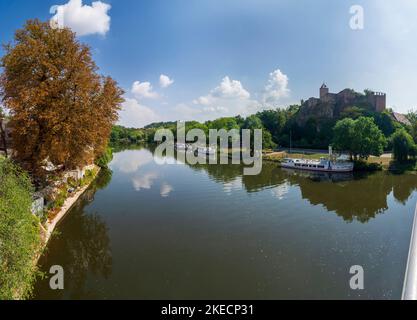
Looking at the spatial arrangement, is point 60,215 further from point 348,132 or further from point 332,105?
point 332,105

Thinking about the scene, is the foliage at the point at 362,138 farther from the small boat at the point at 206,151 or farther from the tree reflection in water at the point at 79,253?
the tree reflection in water at the point at 79,253

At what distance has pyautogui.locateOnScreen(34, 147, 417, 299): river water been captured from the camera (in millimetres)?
9812

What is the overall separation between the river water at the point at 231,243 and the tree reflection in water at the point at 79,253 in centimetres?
5

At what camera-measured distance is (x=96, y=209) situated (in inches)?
765

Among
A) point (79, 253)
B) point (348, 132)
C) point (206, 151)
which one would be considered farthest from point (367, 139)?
point (79, 253)

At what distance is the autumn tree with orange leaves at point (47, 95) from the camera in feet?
55.8

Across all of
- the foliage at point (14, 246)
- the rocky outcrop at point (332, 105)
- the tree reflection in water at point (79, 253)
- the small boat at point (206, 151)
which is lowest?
the tree reflection in water at point (79, 253)

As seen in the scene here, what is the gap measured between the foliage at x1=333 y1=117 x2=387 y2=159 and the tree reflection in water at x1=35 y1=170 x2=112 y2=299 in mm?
32924

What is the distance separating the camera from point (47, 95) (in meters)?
17.5

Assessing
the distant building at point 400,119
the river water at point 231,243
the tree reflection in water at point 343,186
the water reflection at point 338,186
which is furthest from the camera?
the distant building at point 400,119

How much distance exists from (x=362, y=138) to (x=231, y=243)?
99.3ft

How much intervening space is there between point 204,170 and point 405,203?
73.4ft

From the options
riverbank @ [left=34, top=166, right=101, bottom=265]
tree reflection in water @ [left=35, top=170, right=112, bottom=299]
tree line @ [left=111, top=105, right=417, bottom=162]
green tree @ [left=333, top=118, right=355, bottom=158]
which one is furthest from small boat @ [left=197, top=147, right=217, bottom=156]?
tree reflection in water @ [left=35, top=170, right=112, bottom=299]

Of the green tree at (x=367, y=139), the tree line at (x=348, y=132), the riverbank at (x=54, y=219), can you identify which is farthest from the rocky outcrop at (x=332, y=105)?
the riverbank at (x=54, y=219)
